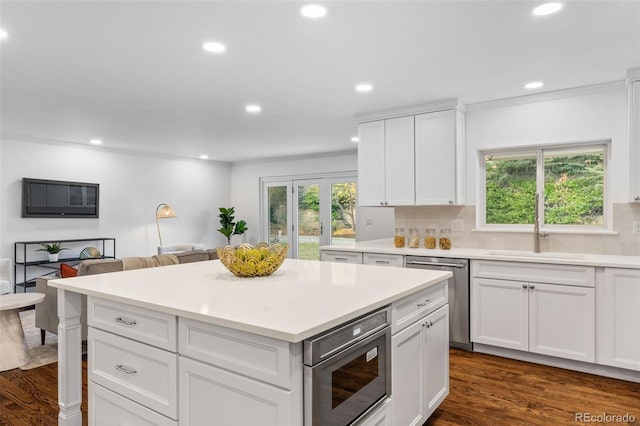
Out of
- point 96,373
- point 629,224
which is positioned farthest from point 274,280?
point 629,224

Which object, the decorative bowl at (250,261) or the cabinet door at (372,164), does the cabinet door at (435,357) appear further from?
the cabinet door at (372,164)

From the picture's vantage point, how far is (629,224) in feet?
10.9

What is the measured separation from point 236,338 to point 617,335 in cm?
295

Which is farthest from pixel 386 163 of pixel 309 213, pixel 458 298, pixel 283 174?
pixel 283 174

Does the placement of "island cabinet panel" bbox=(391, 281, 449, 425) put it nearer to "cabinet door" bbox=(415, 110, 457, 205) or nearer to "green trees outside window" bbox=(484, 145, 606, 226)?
"cabinet door" bbox=(415, 110, 457, 205)

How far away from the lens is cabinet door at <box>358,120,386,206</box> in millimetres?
4328

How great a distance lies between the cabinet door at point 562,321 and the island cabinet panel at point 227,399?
2.65m

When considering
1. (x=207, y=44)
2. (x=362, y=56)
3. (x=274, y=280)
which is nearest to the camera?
(x=274, y=280)

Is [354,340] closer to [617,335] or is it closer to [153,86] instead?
[617,335]

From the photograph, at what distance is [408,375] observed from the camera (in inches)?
75.9

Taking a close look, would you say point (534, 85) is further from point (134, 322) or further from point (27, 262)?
point (27, 262)

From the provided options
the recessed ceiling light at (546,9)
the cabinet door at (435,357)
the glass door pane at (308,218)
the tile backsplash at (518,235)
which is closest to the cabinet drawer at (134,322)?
the cabinet door at (435,357)

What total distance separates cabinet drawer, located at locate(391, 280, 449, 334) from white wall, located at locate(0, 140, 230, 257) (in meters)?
5.80

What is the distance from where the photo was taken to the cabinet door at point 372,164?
170 inches
